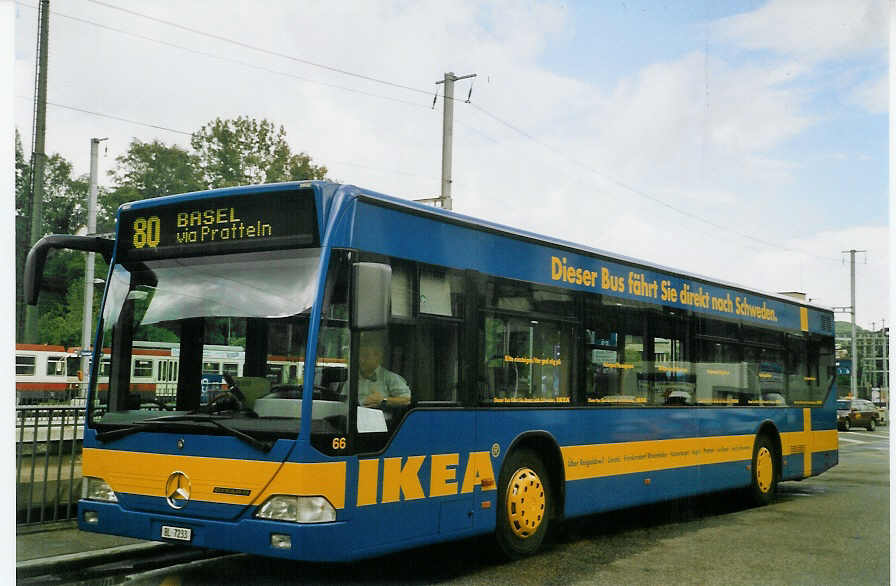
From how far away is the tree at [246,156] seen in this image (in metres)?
38.9

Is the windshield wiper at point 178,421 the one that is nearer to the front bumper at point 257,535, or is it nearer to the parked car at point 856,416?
the front bumper at point 257,535

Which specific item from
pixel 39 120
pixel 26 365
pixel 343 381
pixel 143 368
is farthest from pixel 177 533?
pixel 26 365

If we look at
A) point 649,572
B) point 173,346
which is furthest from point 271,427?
point 649,572

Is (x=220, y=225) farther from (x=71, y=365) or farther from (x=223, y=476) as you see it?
(x=71, y=365)

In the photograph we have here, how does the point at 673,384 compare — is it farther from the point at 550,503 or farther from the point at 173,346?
the point at 173,346

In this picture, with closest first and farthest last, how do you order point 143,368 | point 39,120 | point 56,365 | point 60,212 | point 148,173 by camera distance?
1. point 143,368
2. point 39,120
3. point 60,212
4. point 148,173
5. point 56,365

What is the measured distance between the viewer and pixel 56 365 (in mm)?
42406

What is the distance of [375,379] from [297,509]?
1102 millimetres

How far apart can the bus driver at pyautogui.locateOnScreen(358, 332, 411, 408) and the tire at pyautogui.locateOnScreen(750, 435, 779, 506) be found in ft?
25.9

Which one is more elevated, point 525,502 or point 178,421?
point 178,421

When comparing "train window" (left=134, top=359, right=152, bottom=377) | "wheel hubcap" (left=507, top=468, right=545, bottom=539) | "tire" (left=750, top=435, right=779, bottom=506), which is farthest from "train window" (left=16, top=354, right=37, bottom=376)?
"wheel hubcap" (left=507, top=468, right=545, bottom=539)

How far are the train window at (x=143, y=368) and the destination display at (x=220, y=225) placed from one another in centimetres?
84

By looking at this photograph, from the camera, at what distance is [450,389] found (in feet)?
25.3

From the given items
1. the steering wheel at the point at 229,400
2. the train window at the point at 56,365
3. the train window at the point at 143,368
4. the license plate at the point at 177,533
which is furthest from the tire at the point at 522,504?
the train window at the point at 56,365
